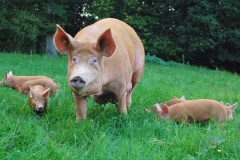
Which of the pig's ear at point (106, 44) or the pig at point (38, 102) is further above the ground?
the pig's ear at point (106, 44)

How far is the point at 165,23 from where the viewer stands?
65.6 ft

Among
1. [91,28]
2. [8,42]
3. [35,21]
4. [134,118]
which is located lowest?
[8,42]

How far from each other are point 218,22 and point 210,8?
2.49 feet

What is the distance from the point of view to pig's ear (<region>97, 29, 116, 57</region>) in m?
3.89

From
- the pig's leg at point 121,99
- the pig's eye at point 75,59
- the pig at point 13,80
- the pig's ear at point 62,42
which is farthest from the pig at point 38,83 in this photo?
the pig's eye at point 75,59

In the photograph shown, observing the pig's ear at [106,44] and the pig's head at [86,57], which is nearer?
the pig's head at [86,57]

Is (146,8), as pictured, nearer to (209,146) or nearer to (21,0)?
(21,0)

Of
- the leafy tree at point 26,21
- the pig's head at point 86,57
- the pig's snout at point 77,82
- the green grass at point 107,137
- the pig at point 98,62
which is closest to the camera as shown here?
the green grass at point 107,137

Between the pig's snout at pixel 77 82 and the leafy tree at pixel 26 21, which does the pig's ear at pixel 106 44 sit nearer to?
the pig's snout at pixel 77 82

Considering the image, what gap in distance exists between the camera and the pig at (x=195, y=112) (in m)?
4.56

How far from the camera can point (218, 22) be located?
1881cm

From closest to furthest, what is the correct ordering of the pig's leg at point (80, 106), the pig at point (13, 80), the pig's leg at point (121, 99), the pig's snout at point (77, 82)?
1. the pig's snout at point (77, 82)
2. the pig's leg at point (80, 106)
3. the pig's leg at point (121, 99)
4. the pig at point (13, 80)

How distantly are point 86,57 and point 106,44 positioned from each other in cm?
28

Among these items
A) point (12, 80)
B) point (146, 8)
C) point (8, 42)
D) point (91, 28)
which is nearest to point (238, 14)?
point (146, 8)
